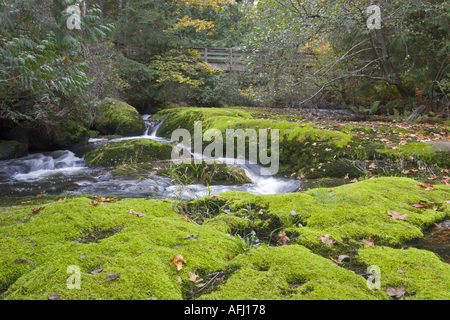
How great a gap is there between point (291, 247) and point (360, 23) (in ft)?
35.8

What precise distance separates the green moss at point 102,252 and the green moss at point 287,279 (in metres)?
0.25

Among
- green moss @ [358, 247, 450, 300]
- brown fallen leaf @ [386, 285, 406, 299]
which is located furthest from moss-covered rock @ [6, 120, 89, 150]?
brown fallen leaf @ [386, 285, 406, 299]

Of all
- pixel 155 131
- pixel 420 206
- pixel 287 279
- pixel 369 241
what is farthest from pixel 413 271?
pixel 155 131

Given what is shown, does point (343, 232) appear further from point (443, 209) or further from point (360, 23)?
point (360, 23)

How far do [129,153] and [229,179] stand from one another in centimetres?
350

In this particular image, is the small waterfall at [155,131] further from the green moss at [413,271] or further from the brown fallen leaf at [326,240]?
the green moss at [413,271]

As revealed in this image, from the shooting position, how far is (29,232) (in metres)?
2.53

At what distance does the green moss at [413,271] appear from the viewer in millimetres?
1871

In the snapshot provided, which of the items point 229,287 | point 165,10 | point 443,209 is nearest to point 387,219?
point 443,209

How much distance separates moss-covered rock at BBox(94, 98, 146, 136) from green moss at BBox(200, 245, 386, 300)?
12.3m

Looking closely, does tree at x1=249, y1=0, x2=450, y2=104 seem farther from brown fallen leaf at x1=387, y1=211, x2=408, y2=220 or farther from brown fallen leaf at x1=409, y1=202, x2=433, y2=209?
brown fallen leaf at x1=387, y1=211, x2=408, y2=220

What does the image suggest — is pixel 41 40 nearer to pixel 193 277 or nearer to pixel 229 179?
pixel 193 277

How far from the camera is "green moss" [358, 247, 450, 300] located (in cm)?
187

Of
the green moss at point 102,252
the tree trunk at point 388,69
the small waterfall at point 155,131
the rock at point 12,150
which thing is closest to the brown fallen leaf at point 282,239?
the green moss at point 102,252
